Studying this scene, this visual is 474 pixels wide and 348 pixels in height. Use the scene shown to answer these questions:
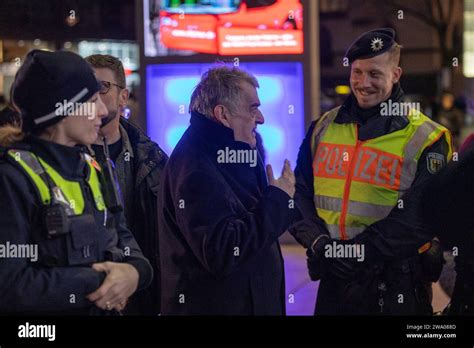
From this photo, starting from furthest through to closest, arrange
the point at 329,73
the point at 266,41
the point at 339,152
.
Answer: the point at 329,73 < the point at 266,41 < the point at 339,152

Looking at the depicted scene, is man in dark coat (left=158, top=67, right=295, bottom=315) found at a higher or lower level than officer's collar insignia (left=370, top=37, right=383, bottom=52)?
lower

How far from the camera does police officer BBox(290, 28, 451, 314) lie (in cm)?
300

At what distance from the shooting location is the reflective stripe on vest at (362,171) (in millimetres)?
3004

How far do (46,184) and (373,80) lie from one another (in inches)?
54.8

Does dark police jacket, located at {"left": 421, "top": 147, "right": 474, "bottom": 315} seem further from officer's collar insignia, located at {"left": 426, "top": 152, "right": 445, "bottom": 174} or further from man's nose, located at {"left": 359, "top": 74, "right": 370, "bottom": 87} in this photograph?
man's nose, located at {"left": 359, "top": 74, "right": 370, "bottom": 87}

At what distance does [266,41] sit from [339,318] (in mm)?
3275

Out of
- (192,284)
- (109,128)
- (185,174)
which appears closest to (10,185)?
(185,174)

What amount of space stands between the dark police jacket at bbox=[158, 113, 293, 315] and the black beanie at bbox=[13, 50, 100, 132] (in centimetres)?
51

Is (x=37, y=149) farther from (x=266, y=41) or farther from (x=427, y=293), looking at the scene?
(x=266, y=41)

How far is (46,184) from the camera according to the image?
7.43ft

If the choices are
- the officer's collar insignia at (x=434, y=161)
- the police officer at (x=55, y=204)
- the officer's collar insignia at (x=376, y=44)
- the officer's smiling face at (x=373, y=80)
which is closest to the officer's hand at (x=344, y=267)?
the officer's collar insignia at (x=434, y=161)

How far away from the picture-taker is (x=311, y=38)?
20.6 ft

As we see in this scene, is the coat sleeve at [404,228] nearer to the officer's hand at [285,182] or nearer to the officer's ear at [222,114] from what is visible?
the officer's hand at [285,182]

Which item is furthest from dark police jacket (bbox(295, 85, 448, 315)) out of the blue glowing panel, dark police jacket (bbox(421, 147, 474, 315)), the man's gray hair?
the blue glowing panel
